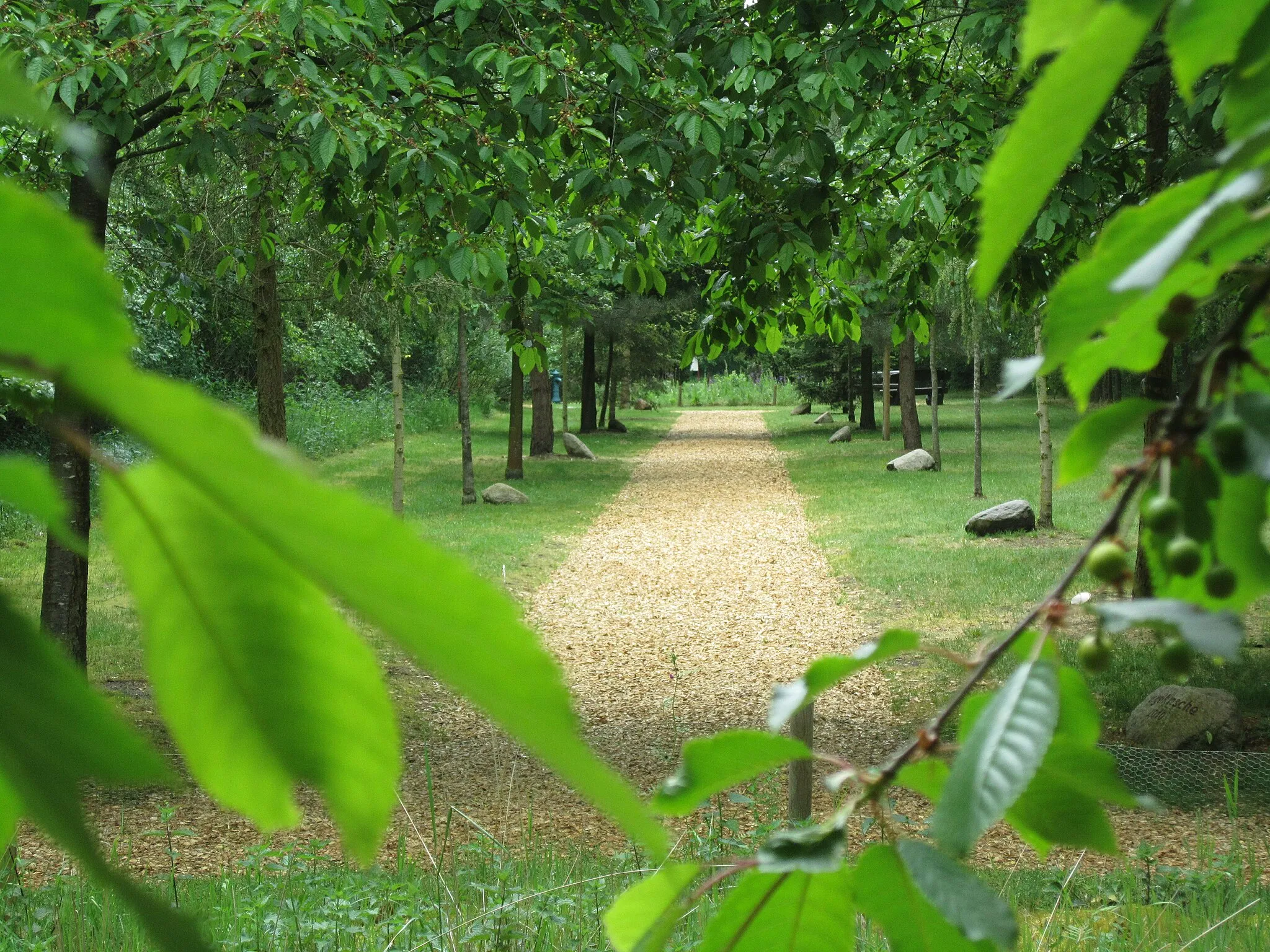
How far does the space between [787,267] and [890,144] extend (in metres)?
1.27

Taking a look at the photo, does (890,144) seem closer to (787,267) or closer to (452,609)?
(787,267)

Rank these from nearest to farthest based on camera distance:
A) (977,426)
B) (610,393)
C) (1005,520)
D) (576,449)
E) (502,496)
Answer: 1. (1005,520)
2. (977,426)
3. (502,496)
4. (576,449)
5. (610,393)

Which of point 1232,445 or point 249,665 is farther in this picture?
point 1232,445

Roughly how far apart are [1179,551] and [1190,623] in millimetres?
23

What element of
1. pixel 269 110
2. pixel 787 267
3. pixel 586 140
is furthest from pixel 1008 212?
pixel 269 110

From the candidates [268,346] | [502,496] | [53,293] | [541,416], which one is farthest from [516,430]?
[53,293]

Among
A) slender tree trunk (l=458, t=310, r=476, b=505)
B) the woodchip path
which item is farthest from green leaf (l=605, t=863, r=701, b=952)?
slender tree trunk (l=458, t=310, r=476, b=505)

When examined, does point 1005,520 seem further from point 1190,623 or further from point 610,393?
point 610,393

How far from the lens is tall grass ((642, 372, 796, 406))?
44.9m

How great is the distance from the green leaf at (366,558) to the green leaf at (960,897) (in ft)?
0.93

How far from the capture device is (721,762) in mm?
484

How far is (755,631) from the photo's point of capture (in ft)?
31.0

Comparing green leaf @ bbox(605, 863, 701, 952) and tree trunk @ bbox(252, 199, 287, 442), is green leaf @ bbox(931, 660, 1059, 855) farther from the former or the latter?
tree trunk @ bbox(252, 199, 287, 442)

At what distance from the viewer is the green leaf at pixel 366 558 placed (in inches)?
6.1
